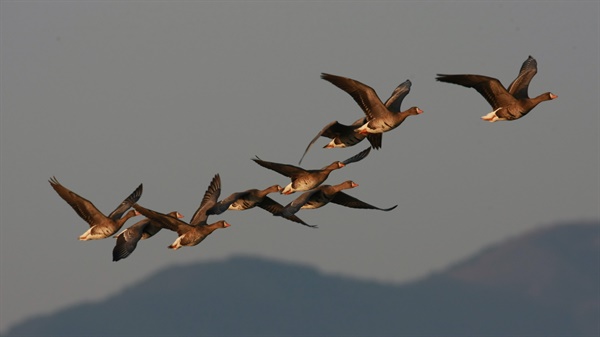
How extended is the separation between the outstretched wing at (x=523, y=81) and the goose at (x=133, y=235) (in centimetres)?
1243

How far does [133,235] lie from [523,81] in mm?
13858

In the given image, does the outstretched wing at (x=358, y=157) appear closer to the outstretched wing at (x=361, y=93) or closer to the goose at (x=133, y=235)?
the outstretched wing at (x=361, y=93)

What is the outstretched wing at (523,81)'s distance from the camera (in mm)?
46062

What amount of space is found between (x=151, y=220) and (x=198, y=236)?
292cm

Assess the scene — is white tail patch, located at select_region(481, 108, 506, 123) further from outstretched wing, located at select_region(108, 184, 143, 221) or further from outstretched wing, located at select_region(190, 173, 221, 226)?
outstretched wing, located at select_region(108, 184, 143, 221)

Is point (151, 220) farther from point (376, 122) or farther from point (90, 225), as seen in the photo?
point (376, 122)

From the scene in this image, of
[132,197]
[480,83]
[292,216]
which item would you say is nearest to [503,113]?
[480,83]

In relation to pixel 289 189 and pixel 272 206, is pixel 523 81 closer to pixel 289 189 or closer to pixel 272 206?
pixel 289 189

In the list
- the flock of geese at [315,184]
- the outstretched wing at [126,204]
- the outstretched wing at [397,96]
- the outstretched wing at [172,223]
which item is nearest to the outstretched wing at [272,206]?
the flock of geese at [315,184]

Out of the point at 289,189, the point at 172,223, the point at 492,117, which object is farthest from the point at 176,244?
the point at 492,117

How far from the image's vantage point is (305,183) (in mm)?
49438

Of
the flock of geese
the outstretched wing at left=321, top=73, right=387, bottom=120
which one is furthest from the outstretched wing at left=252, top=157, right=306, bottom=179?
the outstretched wing at left=321, top=73, right=387, bottom=120

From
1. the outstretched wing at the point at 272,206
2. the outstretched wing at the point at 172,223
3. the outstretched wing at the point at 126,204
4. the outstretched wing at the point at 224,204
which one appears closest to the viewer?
the outstretched wing at the point at 172,223

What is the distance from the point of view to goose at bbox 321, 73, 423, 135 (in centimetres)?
4525
